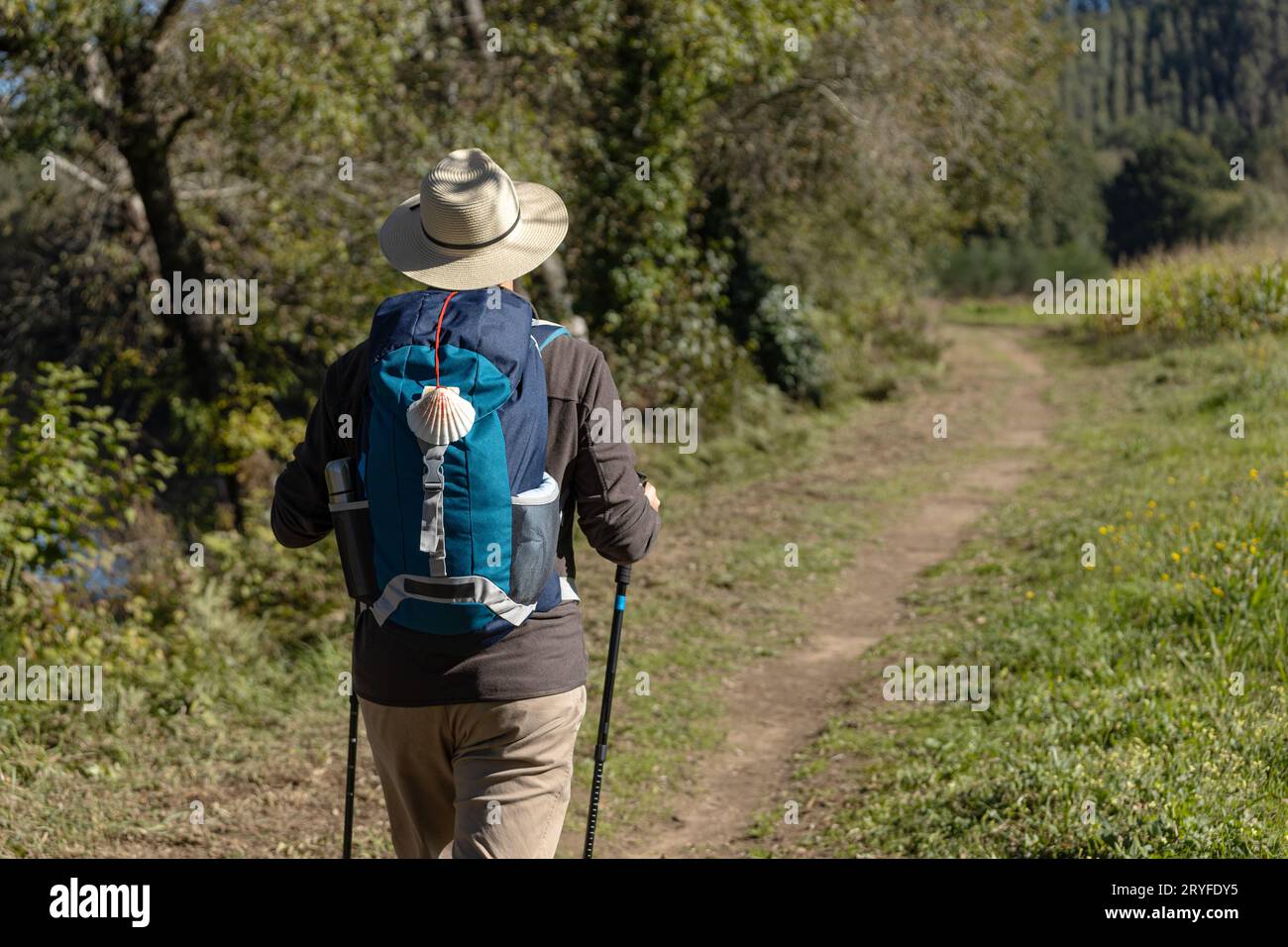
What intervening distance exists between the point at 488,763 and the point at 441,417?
2.46 feet

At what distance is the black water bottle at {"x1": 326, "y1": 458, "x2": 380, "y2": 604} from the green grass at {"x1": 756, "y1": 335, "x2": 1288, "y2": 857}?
2.41 metres

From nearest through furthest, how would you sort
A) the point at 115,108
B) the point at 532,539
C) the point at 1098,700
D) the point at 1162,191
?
the point at 532,539 → the point at 1098,700 → the point at 115,108 → the point at 1162,191

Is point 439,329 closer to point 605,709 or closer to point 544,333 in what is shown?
point 544,333

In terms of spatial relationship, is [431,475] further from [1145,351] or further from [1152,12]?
[1152,12]

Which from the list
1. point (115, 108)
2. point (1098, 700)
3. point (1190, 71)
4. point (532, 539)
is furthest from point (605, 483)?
point (1190, 71)

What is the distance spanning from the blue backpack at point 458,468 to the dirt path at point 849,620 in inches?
109

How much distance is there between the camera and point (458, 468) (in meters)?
2.42

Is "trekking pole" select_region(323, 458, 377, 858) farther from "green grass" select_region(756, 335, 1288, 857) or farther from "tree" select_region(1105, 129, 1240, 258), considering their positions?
"tree" select_region(1105, 129, 1240, 258)

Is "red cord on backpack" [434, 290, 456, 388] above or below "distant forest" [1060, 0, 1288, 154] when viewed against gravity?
below

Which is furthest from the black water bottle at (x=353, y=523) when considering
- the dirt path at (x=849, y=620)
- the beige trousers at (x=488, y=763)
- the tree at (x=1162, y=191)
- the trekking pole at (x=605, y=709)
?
the tree at (x=1162, y=191)

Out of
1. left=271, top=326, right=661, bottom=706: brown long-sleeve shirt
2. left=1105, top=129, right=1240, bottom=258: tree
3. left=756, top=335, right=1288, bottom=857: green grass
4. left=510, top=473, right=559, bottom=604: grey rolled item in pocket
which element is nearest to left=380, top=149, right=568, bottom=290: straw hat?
left=271, top=326, right=661, bottom=706: brown long-sleeve shirt

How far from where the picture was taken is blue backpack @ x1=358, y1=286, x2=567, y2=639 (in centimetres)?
243

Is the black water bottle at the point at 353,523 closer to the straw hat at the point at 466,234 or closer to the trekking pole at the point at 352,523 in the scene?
the trekking pole at the point at 352,523
